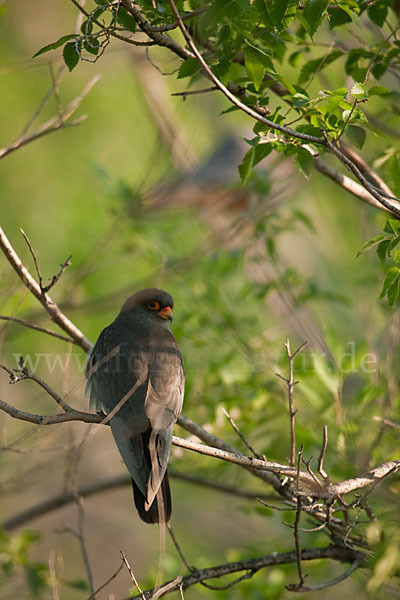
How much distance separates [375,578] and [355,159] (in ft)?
7.44

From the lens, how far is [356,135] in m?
3.08

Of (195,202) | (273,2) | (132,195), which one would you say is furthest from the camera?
(195,202)

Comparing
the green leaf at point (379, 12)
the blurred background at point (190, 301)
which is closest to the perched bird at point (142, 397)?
the blurred background at point (190, 301)

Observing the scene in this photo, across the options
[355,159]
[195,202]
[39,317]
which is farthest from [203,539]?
[355,159]

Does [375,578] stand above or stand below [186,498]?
above

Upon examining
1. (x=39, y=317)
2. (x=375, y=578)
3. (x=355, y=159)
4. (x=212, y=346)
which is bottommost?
(x=212, y=346)

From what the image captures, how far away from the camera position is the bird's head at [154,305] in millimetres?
4871

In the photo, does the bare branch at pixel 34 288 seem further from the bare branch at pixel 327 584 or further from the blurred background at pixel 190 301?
the bare branch at pixel 327 584

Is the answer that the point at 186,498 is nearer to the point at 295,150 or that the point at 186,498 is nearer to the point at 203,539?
the point at 203,539

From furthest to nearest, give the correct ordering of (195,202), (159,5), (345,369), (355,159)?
(195,202), (345,369), (355,159), (159,5)

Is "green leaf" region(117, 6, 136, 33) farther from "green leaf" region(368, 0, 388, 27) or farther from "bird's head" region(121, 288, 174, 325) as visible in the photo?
"bird's head" region(121, 288, 174, 325)

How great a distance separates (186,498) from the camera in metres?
11.0

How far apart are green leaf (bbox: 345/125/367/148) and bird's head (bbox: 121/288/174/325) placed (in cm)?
211

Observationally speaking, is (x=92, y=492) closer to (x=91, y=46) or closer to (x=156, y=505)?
(x=156, y=505)
